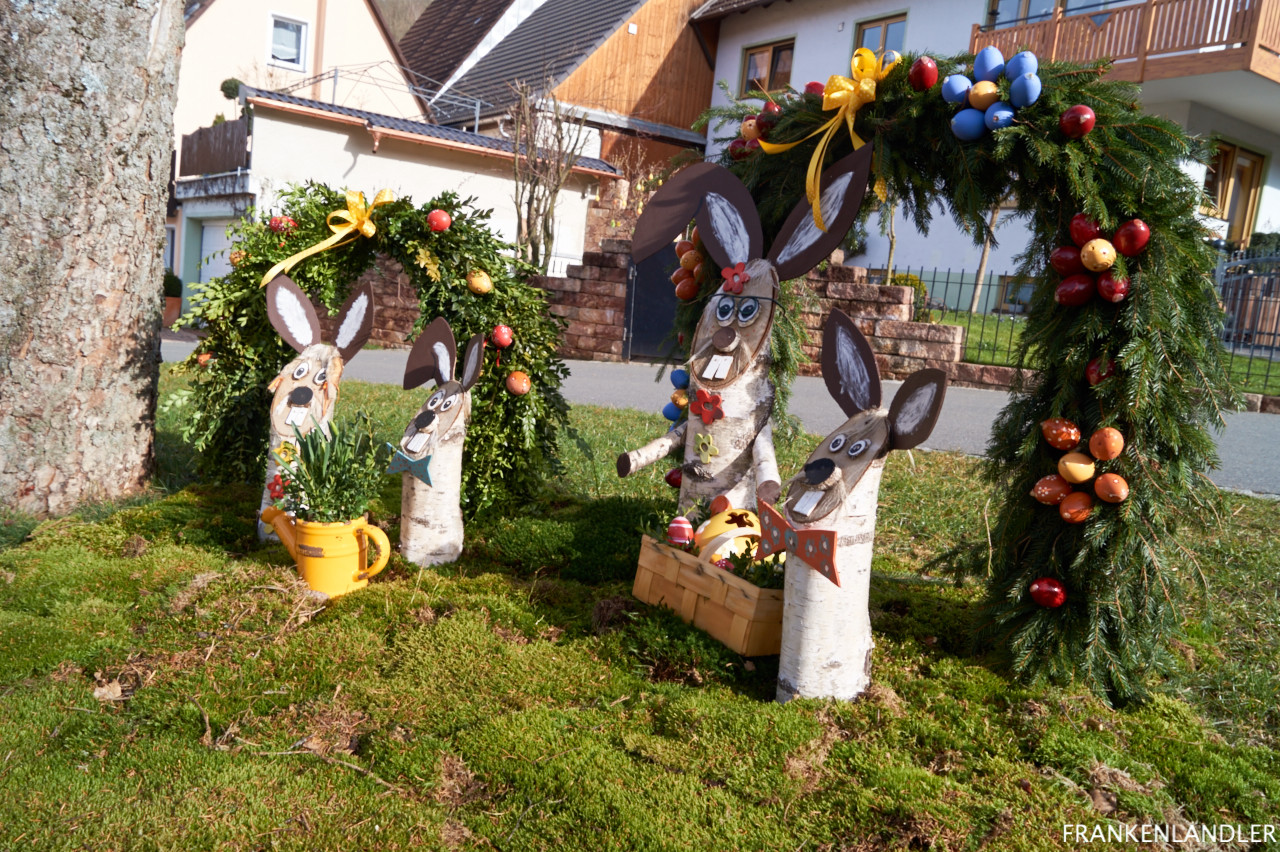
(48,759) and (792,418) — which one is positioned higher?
(792,418)

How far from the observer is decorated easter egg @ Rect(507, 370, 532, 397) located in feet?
14.5

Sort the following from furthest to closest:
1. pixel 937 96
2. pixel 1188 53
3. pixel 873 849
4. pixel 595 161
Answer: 1. pixel 595 161
2. pixel 1188 53
3. pixel 937 96
4. pixel 873 849

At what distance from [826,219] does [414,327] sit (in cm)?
217

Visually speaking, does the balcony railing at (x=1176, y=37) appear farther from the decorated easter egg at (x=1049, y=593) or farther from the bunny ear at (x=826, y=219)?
the decorated easter egg at (x=1049, y=593)

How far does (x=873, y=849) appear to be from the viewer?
2.33m

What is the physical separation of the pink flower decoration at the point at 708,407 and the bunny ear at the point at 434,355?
1.13 m

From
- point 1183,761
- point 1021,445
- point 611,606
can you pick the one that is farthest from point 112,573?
point 1183,761

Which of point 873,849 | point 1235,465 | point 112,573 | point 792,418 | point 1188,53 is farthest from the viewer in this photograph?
point 1188,53

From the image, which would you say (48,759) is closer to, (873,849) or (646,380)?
(873,849)

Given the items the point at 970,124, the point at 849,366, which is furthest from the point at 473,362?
the point at 970,124

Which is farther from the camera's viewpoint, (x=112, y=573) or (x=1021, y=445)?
(x=112, y=573)

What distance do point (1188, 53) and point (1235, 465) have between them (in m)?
8.52

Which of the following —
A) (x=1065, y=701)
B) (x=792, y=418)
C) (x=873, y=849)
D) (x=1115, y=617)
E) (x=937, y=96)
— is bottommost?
(x=873, y=849)

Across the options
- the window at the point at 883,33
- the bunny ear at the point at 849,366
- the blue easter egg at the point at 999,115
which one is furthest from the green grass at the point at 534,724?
the window at the point at 883,33
